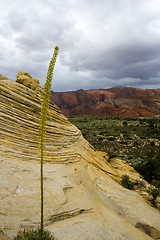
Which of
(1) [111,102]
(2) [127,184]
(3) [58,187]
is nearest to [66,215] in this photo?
(3) [58,187]

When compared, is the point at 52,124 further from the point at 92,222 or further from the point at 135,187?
the point at 135,187

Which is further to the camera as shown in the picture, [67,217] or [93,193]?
[93,193]

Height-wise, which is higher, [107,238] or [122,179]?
[107,238]

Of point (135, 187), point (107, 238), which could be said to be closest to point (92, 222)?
point (107, 238)

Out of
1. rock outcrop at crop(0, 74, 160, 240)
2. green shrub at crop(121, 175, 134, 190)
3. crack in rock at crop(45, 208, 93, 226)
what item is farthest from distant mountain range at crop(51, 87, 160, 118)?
crack in rock at crop(45, 208, 93, 226)

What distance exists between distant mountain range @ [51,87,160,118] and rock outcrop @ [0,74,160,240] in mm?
123040

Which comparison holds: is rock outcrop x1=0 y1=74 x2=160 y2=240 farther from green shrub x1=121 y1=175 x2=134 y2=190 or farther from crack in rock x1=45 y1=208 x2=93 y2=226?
green shrub x1=121 y1=175 x2=134 y2=190

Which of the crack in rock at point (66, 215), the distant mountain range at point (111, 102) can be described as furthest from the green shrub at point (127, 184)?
the distant mountain range at point (111, 102)

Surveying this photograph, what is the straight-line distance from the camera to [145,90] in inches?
7279

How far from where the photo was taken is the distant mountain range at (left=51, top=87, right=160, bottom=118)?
137 m

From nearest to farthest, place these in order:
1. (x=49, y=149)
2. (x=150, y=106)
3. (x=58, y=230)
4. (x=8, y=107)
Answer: (x=58, y=230)
(x=8, y=107)
(x=49, y=149)
(x=150, y=106)

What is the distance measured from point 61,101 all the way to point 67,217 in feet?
620

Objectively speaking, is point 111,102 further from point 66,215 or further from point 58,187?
point 66,215

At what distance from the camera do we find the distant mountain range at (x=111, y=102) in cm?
13712
